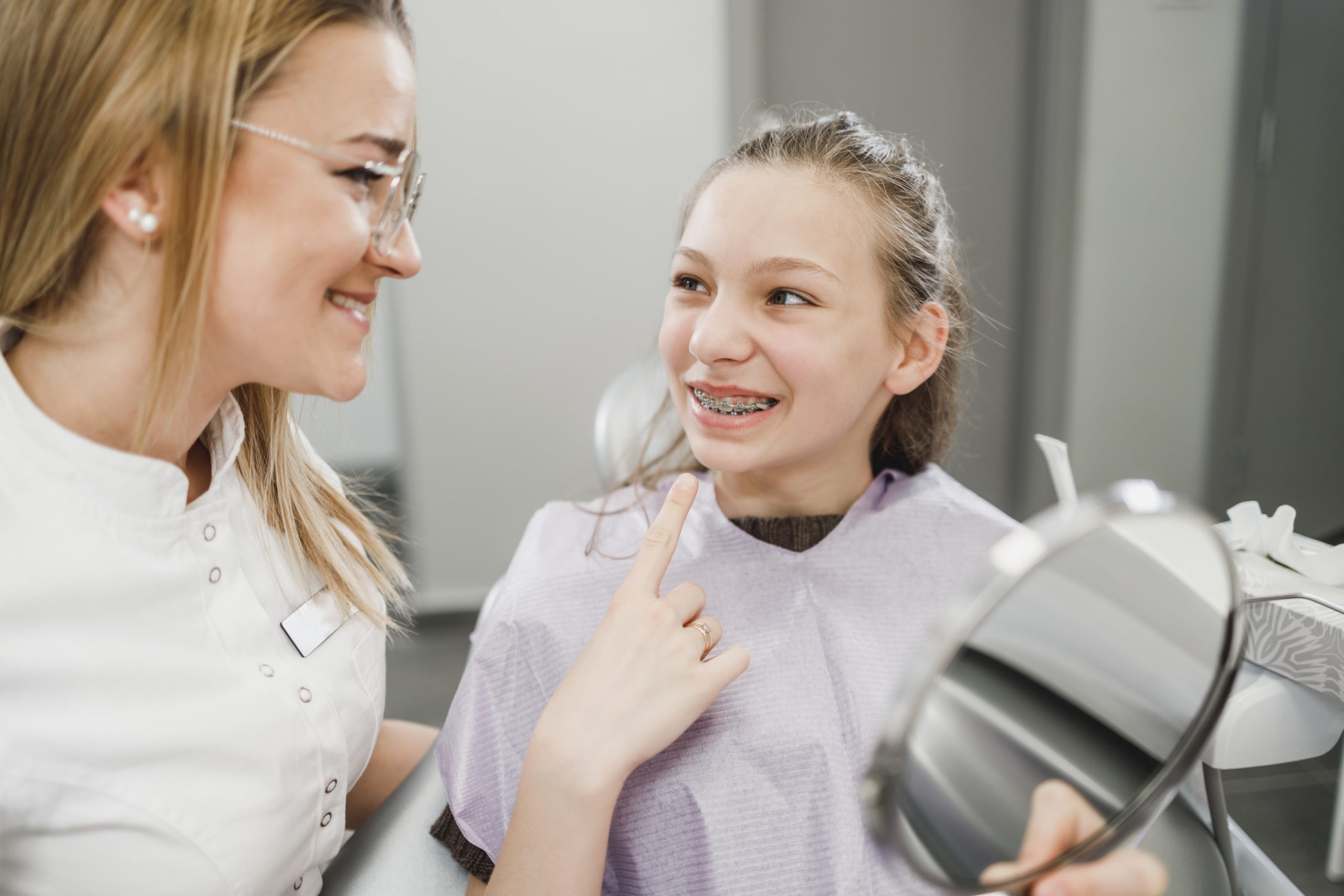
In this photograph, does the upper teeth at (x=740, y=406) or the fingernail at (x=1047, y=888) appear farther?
the upper teeth at (x=740, y=406)

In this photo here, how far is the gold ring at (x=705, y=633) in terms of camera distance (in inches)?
32.9

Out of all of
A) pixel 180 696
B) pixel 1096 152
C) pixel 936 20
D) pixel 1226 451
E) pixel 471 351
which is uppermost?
pixel 936 20

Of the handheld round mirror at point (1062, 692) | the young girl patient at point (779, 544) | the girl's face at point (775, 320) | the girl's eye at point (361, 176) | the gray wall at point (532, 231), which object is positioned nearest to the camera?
the handheld round mirror at point (1062, 692)

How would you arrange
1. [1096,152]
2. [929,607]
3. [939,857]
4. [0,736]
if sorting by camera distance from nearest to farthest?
[939,857], [0,736], [929,607], [1096,152]

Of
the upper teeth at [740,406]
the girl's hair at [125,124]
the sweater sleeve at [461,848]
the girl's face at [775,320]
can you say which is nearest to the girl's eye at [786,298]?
the girl's face at [775,320]

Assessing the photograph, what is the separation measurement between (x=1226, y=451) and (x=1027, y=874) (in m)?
2.69

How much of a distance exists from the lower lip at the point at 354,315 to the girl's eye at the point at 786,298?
415 mm

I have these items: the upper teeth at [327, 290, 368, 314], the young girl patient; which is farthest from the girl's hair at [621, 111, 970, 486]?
the upper teeth at [327, 290, 368, 314]

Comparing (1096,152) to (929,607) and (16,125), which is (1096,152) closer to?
(929,607)

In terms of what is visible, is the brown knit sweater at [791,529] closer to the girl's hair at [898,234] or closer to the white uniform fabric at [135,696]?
the girl's hair at [898,234]

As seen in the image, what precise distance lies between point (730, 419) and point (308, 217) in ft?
1.53

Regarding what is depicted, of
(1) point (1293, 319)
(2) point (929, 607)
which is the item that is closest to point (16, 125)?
(2) point (929, 607)

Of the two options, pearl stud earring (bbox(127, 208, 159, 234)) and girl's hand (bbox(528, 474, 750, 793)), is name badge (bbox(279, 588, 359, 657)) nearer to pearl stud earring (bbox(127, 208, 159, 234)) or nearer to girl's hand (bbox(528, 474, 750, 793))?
girl's hand (bbox(528, 474, 750, 793))

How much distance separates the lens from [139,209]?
0.69m
